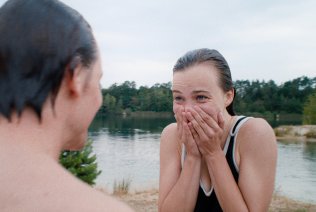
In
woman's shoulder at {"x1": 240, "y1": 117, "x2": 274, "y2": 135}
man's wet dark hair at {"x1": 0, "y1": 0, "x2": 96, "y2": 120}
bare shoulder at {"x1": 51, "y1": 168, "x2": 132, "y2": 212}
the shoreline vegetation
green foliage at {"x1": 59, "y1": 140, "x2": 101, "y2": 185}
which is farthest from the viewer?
green foliage at {"x1": 59, "y1": 140, "x2": 101, "y2": 185}

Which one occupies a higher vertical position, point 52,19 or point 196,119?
point 52,19

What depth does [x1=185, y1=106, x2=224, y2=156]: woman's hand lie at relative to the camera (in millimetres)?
2619

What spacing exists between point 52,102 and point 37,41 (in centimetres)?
18

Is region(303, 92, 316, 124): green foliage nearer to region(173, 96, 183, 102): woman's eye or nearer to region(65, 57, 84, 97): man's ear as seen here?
region(173, 96, 183, 102): woman's eye

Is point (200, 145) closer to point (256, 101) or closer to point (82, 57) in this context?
point (82, 57)

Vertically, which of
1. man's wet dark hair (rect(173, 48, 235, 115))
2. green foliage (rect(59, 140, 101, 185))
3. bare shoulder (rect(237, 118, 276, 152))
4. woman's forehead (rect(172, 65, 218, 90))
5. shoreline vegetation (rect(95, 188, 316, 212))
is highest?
man's wet dark hair (rect(173, 48, 235, 115))

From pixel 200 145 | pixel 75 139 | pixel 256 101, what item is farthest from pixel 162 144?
pixel 256 101

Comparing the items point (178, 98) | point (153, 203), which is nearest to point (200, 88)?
point (178, 98)

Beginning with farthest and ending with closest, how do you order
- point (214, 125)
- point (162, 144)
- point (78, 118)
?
point (162, 144)
point (214, 125)
point (78, 118)

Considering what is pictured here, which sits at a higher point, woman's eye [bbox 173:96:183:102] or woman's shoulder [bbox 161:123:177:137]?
woman's eye [bbox 173:96:183:102]

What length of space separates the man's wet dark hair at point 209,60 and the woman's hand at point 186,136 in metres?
0.33

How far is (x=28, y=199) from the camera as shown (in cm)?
93

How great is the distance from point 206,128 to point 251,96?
100870 millimetres

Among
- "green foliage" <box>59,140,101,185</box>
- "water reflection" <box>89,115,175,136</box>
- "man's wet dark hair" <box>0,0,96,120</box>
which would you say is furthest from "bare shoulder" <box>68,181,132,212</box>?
"water reflection" <box>89,115,175,136</box>
